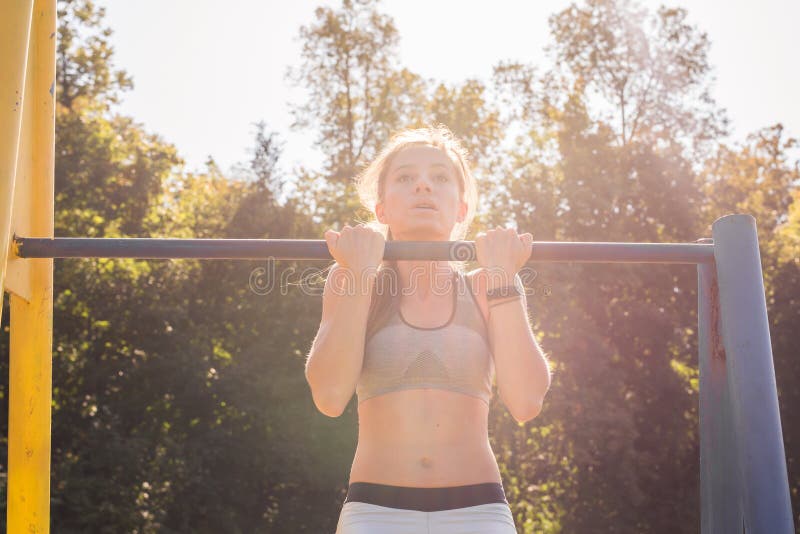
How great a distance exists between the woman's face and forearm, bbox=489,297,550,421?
33 centimetres

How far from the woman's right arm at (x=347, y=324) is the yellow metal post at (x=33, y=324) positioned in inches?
27.9

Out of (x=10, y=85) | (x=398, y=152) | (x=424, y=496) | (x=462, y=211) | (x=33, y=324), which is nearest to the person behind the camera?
(x=10, y=85)

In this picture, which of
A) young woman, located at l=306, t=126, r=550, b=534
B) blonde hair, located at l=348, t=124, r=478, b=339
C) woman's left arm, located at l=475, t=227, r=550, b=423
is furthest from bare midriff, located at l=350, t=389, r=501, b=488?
blonde hair, located at l=348, t=124, r=478, b=339

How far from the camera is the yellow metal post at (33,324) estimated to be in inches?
87.1

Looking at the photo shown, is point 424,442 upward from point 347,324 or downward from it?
downward

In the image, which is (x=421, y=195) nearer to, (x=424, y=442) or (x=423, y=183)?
(x=423, y=183)

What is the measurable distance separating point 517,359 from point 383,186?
709 millimetres

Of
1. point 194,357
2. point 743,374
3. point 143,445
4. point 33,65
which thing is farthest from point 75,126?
point 743,374

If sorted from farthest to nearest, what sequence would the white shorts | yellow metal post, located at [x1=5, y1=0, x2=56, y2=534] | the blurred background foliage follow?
1. the blurred background foliage
2. yellow metal post, located at [x1=5, y1=0, x2=56, y2=534]
3. the white shorts

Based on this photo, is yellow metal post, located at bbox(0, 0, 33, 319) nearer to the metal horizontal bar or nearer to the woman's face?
the metal horizontal bar

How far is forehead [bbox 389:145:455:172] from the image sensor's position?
2.44m

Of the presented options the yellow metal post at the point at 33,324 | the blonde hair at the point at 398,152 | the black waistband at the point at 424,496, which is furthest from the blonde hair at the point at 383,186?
the yellow metal post at the point at 33,324

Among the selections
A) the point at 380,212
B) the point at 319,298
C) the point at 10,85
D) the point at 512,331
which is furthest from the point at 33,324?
the point at 319,298

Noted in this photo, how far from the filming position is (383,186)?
257cm
